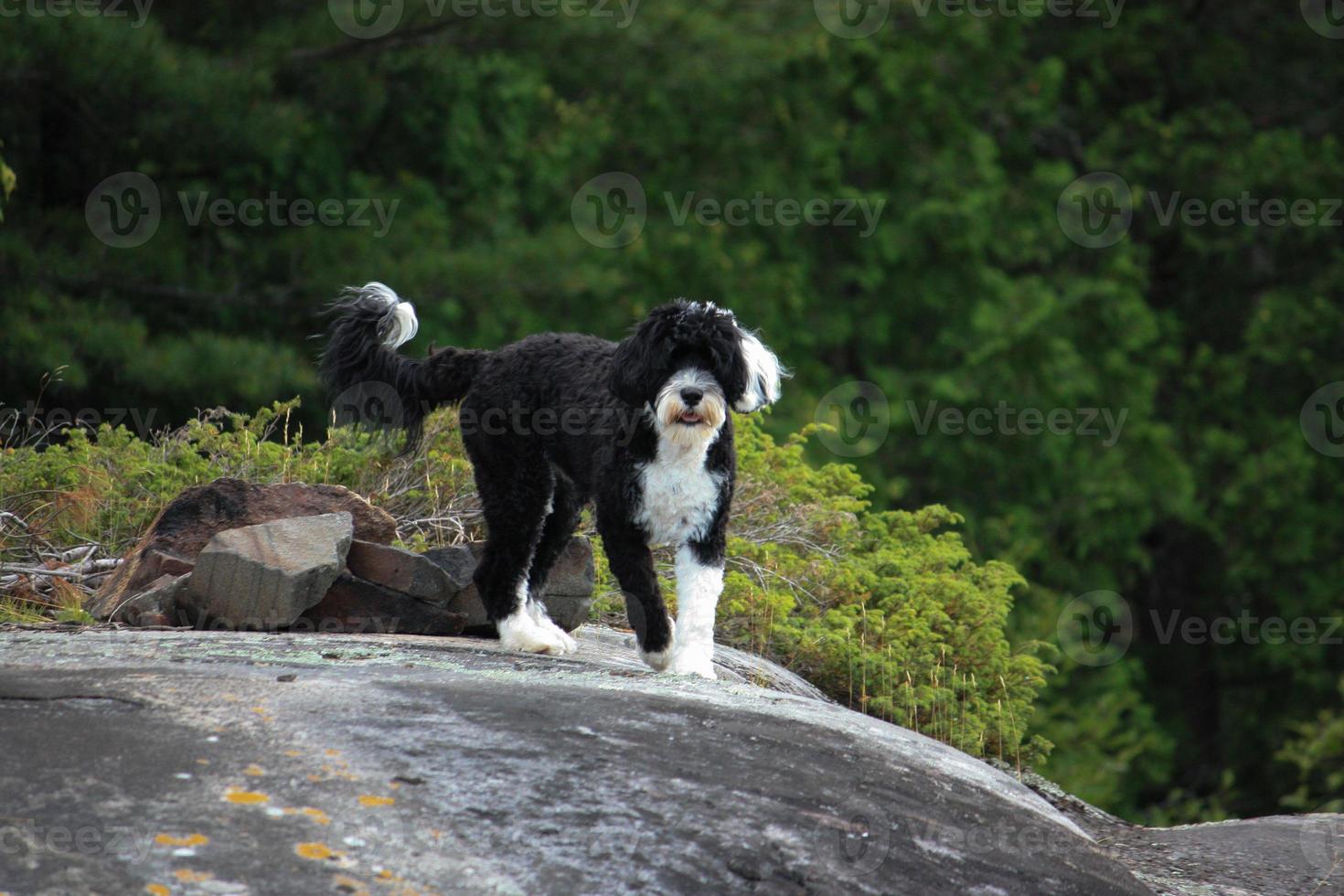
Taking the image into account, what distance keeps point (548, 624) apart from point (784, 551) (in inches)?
113

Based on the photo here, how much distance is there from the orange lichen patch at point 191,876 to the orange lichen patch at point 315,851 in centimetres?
25

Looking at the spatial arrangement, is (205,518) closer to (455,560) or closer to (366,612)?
(366,612)

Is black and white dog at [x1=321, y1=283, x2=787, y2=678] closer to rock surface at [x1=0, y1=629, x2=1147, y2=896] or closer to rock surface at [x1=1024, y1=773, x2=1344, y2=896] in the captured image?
rock surface at [x1=0, y1=629, x2=1147, y2=896]

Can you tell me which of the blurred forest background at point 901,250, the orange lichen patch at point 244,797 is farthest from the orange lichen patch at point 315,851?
the blurred forest background at point 901,250

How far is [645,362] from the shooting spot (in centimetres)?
672

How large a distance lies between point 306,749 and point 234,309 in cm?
1257

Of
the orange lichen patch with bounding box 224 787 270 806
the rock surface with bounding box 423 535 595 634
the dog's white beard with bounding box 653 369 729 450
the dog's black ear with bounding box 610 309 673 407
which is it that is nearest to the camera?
the orange lichen patch with bounding box 224 787 270 806

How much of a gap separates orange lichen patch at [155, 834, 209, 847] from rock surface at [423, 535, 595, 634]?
143 inches

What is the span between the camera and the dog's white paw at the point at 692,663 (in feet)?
22.1

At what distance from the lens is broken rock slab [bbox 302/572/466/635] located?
302 inches

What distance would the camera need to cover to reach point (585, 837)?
4.66 m

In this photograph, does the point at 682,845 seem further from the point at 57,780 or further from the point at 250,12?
the point at 250,12

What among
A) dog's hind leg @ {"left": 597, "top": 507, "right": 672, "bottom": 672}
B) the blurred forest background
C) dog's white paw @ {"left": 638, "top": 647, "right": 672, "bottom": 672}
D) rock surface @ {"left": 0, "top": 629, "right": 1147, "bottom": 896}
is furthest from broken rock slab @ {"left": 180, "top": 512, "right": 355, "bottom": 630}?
the blurred forest background

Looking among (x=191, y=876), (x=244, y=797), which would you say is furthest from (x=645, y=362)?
(x=191, y=876)
